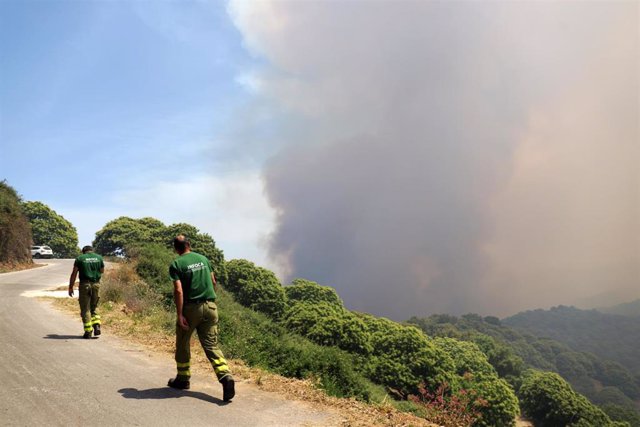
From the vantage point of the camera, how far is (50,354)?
8719 millimetres

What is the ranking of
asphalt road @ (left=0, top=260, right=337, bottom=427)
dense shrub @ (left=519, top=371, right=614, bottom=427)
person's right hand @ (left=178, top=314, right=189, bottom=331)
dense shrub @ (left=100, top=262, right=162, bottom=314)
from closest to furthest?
asphalt road @ (left=0, top=260, right=337, bottom=427) < person's right hand @ (left=178, top=314, right=189, bottom=331) < dense shrub @ (left=100, top=262, right=162, bottom=314) < dense shrub @ (left=519, top=371, right=614, bottom=427)

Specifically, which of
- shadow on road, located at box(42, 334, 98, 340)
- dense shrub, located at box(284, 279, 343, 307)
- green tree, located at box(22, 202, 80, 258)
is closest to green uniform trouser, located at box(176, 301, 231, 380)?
shadow on road, located at box(42, 334, 98, 340)

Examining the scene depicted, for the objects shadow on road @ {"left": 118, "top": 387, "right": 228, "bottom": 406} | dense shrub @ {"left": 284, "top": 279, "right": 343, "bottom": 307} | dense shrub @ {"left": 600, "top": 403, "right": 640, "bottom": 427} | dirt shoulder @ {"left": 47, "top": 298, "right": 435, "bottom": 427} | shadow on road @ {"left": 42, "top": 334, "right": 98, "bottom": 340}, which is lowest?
dense shrub @ {"left": 600, "top": 403, "right": 640, "bottom": 427}

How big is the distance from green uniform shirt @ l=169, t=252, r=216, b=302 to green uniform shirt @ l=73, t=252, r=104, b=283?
5.60 m

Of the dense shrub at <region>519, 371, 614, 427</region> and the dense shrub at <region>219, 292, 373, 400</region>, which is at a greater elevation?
the dense shrub at <region>219, 292, 373, 400</region>

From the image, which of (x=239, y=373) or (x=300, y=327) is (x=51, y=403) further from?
(x=300, y=327)

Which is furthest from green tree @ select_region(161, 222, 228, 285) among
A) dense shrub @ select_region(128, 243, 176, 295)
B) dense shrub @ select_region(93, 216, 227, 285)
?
dense shrub @ select_region(128, 243, 176, 295)

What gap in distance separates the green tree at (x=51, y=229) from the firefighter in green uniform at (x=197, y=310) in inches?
3263

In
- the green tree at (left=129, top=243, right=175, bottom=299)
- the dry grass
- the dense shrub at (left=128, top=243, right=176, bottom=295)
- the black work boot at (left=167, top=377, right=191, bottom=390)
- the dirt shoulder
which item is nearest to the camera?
the dirt shoulder

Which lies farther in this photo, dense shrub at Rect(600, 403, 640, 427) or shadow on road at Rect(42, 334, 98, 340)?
dense shrub at Rect(600, 403, 640, 427)

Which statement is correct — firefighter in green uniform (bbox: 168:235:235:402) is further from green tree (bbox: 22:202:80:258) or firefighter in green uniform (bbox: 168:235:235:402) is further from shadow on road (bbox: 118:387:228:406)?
green tree (bbox: 22:202:80:258)

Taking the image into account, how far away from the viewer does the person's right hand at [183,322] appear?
20.7ft

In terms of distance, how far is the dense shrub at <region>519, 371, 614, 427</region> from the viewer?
62.4 m

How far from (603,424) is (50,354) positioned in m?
78.4
